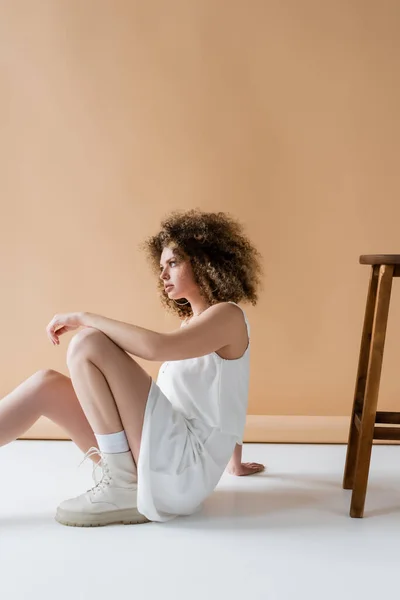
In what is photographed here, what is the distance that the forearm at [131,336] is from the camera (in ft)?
5.39

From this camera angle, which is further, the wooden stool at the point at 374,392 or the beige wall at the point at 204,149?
the beige wall at the point at 204,149

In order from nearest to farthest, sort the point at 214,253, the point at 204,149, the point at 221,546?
the point at 221,546 → the point at 214,253 → the point at 204,149

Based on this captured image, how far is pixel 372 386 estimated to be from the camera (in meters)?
1.83

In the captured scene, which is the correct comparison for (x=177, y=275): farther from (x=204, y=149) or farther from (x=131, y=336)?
(x=204, y=149)

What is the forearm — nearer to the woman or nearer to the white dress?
the woman

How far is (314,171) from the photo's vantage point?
2.77m

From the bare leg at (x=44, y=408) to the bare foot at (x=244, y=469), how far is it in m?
0.51

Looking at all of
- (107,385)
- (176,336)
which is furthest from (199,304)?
(107,385)

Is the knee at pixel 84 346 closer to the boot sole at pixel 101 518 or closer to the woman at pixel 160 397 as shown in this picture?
the woman at pixel 160 397

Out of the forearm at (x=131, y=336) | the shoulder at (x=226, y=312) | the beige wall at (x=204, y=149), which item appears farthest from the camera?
the beige wall at (x=204, y=149)

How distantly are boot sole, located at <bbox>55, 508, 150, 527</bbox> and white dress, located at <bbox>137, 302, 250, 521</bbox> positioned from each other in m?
0.04

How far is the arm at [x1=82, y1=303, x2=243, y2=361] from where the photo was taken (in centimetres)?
165

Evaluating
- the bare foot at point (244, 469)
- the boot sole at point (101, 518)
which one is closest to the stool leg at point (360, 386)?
the bare foot at point (244, 469)

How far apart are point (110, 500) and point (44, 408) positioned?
0.90 feet
